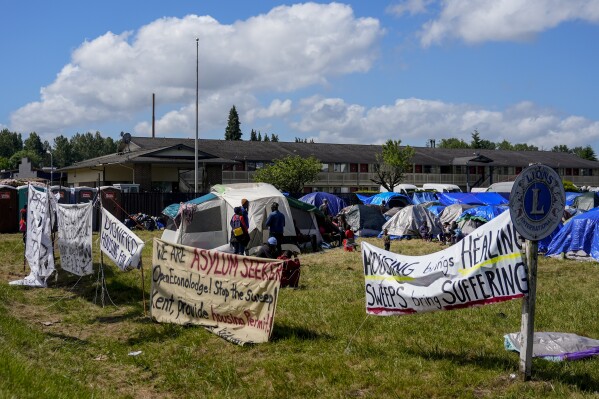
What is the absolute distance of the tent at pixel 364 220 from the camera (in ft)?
90.3

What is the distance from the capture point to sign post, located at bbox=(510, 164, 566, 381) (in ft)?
20.2

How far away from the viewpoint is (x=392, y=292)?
773 cm

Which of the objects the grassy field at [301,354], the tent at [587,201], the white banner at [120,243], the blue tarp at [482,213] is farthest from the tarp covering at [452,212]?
the white banner at [120,243]

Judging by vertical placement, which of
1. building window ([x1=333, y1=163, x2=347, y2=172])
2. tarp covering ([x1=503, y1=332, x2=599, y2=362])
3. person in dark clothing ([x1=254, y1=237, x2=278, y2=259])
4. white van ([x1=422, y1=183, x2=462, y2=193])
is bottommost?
tarp covering ([x1=503, y1=332, x2=599, y2=362])

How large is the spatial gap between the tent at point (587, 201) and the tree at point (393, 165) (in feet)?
86.4

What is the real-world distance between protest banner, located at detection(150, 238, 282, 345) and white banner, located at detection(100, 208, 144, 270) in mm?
394

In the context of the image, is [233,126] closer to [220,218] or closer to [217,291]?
[220,218]

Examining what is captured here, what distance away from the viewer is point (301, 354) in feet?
26.2

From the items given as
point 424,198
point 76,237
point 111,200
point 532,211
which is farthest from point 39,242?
point 424,198

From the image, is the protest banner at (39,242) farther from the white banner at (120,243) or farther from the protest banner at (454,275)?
the protest banner at (454,275)

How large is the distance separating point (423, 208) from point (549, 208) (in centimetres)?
2061

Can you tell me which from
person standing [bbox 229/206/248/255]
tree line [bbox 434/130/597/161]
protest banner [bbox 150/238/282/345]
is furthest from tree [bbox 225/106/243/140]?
protest banner [bbox 150/238/282/345]

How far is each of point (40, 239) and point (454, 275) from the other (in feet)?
32.9

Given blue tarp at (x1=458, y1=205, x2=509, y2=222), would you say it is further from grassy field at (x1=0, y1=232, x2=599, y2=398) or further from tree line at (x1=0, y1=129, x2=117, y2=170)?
tree line at (x1=0, y1=129, x2=117, y2=170)
